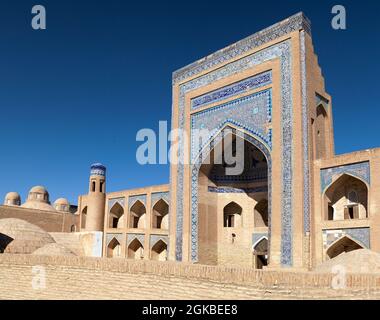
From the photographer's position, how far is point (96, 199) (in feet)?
64.1

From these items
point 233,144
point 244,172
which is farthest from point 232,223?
point 233,144

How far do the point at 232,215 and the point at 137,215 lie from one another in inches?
226

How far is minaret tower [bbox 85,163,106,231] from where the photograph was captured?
63.4 ft

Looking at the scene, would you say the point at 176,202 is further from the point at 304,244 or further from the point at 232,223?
the point at 304,244

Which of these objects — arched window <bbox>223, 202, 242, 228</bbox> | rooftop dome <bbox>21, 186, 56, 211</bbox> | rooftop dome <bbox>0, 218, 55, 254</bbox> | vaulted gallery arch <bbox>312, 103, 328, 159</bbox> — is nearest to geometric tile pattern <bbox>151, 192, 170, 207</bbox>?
arched window <bbox>223, 202, 242, 228</bbox>

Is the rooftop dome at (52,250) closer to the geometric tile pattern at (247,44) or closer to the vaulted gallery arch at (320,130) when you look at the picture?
the geometric tile pattern at (247,44)

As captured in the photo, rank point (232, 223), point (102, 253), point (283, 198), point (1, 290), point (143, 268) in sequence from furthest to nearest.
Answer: point (102, 253), point (232, 223), point (283, 198), point (1, 290), point (143, 268)

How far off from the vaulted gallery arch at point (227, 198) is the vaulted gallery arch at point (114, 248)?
7.06 metres

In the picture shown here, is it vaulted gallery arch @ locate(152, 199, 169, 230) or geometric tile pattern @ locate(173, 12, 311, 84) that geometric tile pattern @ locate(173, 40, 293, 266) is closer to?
geometric tile pattern @ locate(173, 12, 311, 84)

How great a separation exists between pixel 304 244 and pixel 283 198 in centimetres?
123

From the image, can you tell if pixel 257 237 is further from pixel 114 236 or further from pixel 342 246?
pixel 114 236

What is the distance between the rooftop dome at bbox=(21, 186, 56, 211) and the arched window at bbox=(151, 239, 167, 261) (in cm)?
1402

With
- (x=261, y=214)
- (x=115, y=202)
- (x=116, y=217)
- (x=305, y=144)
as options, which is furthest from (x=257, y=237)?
(x=116, y=217)

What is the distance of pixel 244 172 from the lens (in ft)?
47.3
